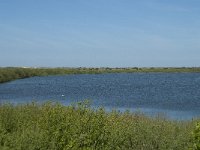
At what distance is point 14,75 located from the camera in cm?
9875

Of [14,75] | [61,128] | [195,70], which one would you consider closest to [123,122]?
[61,128]

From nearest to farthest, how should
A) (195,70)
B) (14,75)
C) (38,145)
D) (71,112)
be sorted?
(38,145) → (71,112) → (14,75) → (195,70)

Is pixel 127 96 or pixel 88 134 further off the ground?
pixel 88 134

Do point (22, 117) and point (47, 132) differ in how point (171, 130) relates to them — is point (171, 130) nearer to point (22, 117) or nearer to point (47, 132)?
point (47, 132)

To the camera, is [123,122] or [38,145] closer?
[38,145]

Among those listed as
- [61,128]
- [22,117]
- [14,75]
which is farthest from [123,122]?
[14,75]

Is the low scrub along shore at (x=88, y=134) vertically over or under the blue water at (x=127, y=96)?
over

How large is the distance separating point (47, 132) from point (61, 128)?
0.48 meters

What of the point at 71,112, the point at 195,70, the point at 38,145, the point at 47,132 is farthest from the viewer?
the point at 195,70

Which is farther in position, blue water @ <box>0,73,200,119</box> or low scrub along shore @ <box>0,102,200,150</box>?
blue water @ <box>0,73,200,119</box>

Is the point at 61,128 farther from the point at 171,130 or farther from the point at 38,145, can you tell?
the point at 171,130

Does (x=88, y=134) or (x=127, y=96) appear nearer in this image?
(x=88, y=134)

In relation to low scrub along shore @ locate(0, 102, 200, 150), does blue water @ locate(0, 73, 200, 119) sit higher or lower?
lower

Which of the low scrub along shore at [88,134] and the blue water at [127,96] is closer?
the low scrub along shore at [88,134]
